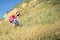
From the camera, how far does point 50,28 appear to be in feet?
51.2

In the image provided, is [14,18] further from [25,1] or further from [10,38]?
[25,1]

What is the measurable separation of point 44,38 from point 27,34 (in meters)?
0.93

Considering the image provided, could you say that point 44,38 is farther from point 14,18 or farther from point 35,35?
point 14,18

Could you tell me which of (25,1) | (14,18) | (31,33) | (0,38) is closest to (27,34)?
(31,33)

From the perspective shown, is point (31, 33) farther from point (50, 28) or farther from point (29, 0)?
point (29, 0)

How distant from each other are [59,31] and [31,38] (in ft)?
8.21

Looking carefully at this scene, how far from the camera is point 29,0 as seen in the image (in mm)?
49000

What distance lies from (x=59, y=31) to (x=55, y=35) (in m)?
0.97

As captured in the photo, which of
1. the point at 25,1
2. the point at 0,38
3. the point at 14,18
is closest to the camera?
the point at 0,38

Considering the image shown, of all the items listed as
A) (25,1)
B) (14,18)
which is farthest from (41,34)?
(25,1)

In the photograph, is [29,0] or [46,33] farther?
[29,0]

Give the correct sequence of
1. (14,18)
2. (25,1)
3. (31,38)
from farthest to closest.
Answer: (25,1) < (14,18) < (31,38)

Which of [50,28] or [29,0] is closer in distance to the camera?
[50,28]

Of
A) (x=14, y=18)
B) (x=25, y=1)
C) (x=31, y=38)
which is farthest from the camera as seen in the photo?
(x=25, y=1)
